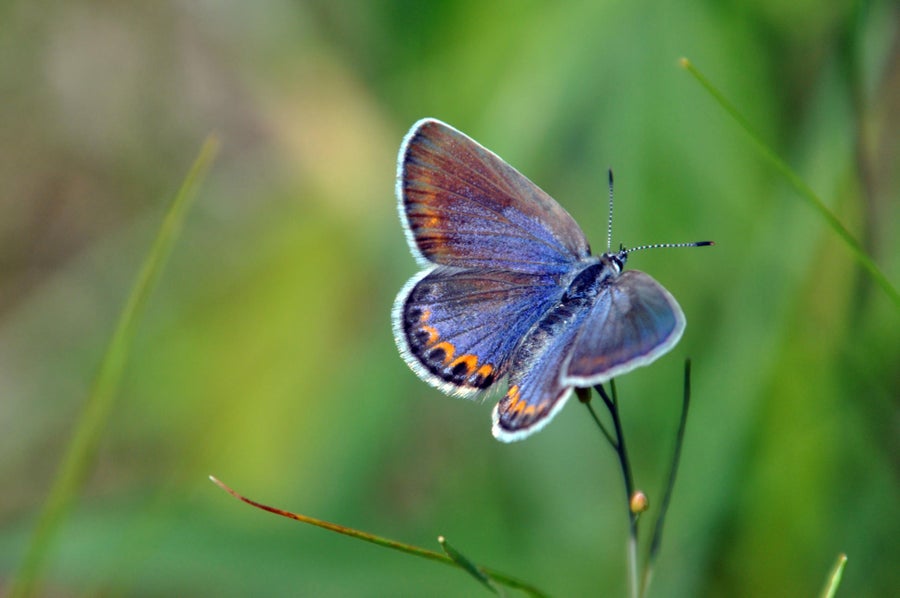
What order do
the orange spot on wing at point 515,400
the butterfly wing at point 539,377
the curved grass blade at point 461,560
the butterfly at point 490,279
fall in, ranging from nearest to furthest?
1. the curved grass blade at point 461,560
2. the butterfly wing at point 539,377
3. the orange spot on wing at point 515,400
4. the butterfly at point 490,279

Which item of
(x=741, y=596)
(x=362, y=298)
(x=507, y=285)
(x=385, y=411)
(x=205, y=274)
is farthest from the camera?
(x=205, y=274)

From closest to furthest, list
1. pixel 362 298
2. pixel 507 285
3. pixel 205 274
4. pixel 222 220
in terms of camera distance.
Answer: pixel 507 285
pixel 362 298
pixel 205 274
pixel 222 220

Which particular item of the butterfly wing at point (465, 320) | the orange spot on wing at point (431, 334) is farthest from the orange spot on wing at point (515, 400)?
the orange spot on wing at point (431, 334)

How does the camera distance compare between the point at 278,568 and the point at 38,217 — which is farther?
the point at 38,217

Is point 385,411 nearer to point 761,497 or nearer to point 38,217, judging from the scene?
point 761,497

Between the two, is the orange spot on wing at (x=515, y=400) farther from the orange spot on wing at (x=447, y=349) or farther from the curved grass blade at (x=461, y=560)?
the curved grass blade at (x=461, y=560)

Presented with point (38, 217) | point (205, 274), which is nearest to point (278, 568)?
point (205, 274)

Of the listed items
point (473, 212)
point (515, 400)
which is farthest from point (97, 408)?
point (473, 212)

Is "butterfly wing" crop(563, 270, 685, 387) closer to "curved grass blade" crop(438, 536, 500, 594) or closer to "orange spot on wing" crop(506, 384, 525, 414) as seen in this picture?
"orange spot on wing" crop(506, 384, 525, 414)
